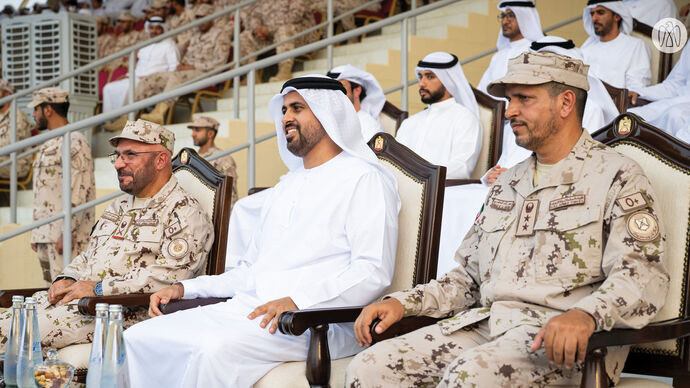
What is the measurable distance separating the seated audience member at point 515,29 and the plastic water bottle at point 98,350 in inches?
168

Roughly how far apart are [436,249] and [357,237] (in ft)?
0.82

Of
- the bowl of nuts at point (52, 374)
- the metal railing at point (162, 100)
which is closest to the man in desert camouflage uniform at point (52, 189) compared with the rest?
the metal railing at point (162, 100)

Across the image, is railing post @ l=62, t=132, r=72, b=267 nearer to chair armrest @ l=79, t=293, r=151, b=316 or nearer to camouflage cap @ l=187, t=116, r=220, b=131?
chair armrest @ l=79, t=293, r=151, b=316

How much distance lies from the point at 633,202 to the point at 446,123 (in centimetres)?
279

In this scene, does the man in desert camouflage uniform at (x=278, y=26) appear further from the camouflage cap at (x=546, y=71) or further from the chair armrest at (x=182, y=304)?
the camouflage cap at (x=546, y=71)

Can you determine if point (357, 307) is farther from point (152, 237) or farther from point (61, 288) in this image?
point (61, 288)

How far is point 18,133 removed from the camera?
7.19m

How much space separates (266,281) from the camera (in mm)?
2791

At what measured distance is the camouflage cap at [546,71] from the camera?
2320mm

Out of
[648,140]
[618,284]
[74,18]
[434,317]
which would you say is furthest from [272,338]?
[74,18]

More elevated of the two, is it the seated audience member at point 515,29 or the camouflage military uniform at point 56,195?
the seated audience member at point 515,29

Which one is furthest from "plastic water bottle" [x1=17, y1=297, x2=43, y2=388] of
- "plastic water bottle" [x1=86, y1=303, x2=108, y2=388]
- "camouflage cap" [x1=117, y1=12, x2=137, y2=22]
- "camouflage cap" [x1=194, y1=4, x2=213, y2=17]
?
"camouflage cap" [x1=117, y1=12, x2=137, y2=22]

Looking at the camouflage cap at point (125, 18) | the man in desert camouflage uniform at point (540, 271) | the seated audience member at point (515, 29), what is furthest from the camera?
the camouflage cap at point (125, 18)

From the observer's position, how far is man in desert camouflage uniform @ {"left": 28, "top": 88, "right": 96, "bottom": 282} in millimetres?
5305
